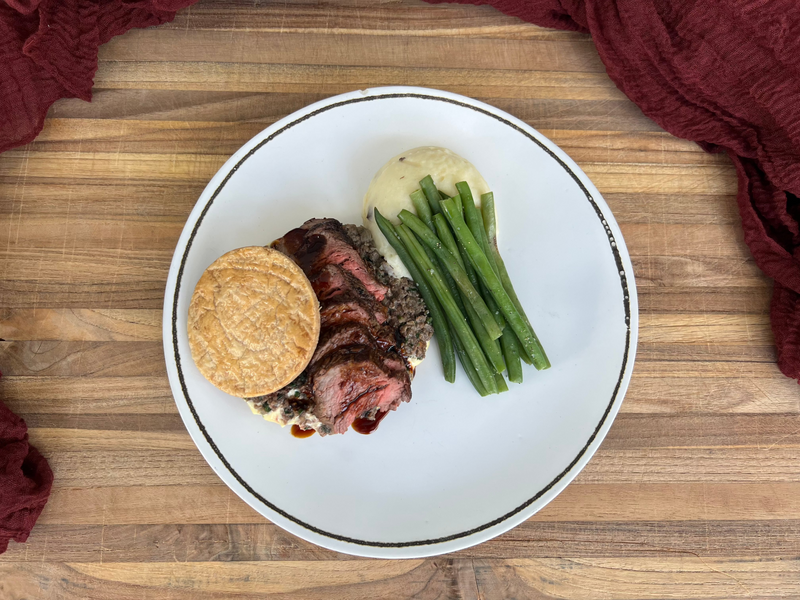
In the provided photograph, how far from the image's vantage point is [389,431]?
10.3ft

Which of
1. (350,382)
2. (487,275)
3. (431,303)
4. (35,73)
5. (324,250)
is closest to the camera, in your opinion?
(350,382)

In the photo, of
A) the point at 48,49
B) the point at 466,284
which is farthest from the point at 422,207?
the point at 48,49

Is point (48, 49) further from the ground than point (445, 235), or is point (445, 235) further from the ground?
point (48, 49)

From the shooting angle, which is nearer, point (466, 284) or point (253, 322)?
point (253, 322)

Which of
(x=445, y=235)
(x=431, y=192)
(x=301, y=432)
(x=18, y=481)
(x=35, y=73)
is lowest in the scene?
(x=18, y=481)

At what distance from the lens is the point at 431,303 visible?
3.03 m

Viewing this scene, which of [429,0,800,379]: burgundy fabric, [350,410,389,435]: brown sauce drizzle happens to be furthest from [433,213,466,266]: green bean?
[429,0,800,379]: burgundy fabric

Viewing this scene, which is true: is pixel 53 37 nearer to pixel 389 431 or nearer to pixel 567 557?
pixel 389 431

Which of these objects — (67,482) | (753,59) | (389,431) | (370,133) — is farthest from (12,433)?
(753,59)

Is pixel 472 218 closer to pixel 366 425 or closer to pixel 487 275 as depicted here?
pixel 487 275

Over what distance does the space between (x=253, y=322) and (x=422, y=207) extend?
1.10m

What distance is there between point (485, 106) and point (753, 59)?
155 centimetres

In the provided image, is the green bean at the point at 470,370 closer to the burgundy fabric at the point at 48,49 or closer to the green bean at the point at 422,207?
the green bean at the point at 422,207

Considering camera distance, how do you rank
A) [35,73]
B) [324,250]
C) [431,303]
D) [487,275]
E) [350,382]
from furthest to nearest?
[35,73], [431,303], [487,275], [324,250], [350,382]
